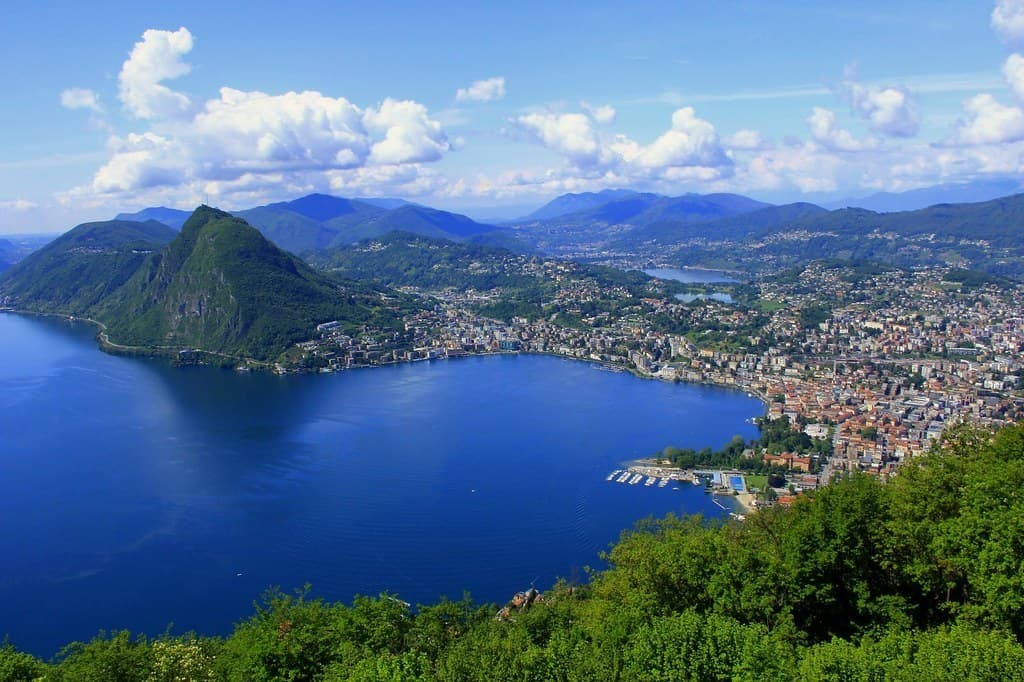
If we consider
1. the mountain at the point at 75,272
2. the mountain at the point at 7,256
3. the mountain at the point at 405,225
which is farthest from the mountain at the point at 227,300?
the mountain at the point at 405,225

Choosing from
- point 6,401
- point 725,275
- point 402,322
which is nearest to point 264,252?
point 402,322

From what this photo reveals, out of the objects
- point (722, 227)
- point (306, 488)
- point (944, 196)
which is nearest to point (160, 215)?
point (722, 227)

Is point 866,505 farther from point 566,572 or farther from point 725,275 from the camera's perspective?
point 725,275

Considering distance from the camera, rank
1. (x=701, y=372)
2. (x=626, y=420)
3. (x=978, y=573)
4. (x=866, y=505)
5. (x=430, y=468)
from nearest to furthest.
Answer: (x=978, y=573) < (x=866, y=505) < (x=430, y=468) < (x=626, y=420) < (x=701, y=372)

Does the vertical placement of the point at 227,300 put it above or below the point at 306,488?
above

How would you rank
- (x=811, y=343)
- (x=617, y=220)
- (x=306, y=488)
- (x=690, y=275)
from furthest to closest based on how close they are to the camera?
(x=617, y=220) < (x=690, y=275) < (x=811, y=343) < (x=306, y=488)

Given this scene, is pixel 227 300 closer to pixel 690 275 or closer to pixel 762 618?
pixel 762 618
